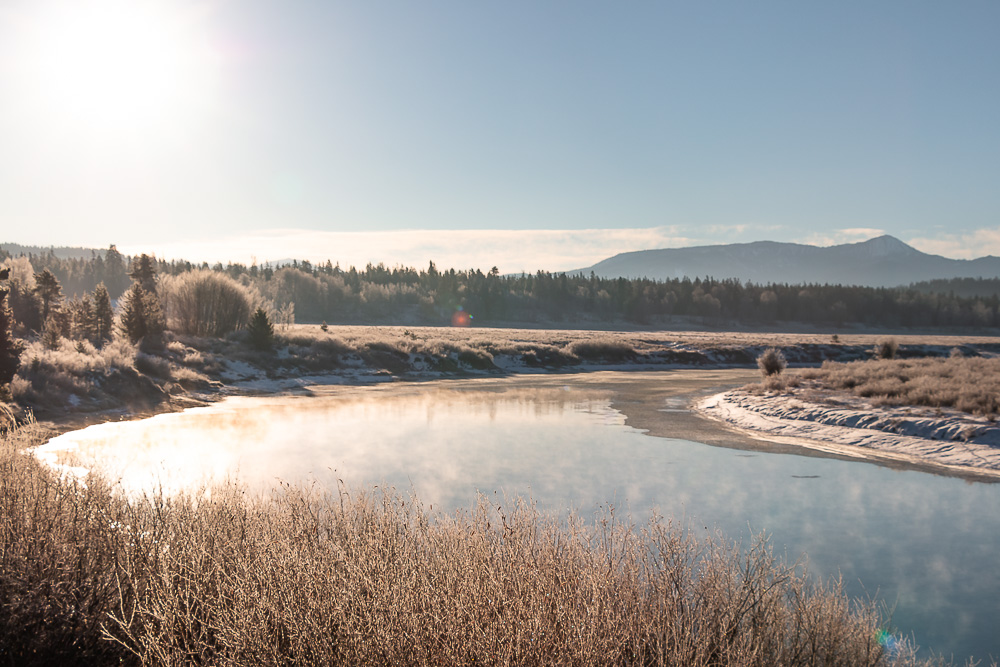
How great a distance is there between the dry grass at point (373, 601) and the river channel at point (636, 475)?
280 centimetres

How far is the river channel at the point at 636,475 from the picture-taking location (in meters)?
9.52

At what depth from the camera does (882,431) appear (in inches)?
786

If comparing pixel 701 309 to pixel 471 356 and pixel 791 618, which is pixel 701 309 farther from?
pixel 791 618

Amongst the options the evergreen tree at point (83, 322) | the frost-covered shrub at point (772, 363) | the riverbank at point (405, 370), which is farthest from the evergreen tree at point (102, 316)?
the frost-covered shrub at point (772, 363)

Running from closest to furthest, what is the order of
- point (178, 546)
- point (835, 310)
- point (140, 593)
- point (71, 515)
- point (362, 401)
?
point (140, 593) < point (178, 546) < point (71, 515) < point (362, 401) < point (835, 310)

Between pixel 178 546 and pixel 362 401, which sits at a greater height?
pixel 178 546

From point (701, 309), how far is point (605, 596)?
5575 inches

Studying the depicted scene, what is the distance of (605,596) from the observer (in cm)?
594

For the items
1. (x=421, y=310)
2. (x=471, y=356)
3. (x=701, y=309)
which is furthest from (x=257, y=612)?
(x=701, y=309)

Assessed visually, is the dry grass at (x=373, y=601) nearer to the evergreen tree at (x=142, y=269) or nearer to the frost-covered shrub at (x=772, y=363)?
the frost-covered shrub at (x=772, y=363)

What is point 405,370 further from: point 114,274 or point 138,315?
point 114,274

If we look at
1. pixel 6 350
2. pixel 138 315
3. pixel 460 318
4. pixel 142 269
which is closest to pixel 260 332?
pixel 138 315

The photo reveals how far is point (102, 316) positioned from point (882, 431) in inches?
1765

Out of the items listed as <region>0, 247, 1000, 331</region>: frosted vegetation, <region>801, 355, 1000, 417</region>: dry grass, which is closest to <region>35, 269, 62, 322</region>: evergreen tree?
<region>801, 355, 1000, 417</region>: dry grass
